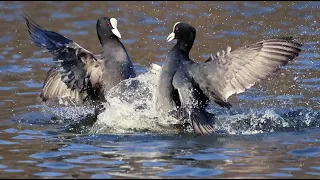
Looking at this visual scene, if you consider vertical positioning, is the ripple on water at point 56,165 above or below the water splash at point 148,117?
below

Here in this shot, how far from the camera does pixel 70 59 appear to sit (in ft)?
28.3

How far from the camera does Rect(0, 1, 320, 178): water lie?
697 centimetres

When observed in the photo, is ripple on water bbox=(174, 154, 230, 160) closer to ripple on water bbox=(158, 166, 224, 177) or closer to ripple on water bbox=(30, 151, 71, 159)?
ripple on water bbox=(158, 166, 224, 177)

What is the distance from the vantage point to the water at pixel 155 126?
6.97m

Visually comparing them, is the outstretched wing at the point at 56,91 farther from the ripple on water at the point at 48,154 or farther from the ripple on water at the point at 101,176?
the ripple on water at the point at 101,176

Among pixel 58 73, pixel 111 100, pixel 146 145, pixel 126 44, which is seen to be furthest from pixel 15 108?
pixel 126 44

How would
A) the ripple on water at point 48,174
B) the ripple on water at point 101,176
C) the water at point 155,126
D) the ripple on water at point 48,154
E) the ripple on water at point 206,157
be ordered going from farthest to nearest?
the ripple on water at point 48,154
the ripple on water at point 206,157
the water at point 155,126
the ripple on water at point 48,174
the ripple on water at point 101,176

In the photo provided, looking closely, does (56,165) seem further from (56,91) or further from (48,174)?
(56,91)

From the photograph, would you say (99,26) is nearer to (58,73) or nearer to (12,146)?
(58,73)

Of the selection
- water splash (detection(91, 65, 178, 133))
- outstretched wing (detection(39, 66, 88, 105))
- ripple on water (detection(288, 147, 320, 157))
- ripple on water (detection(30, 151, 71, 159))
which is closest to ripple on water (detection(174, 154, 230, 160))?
ripple on water (detection(288, 147, 320, 157))

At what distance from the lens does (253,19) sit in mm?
14680

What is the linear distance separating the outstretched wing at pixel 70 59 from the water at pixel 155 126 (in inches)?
12.8

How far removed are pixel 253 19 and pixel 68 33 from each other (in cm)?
324

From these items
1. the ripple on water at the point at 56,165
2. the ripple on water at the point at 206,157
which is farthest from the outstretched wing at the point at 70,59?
the ripple on water at the point at 206,157
